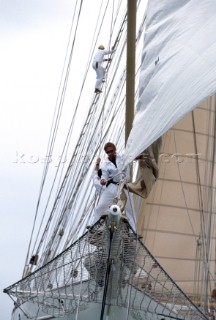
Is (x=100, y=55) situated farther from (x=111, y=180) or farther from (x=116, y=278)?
(x=116, y=278)

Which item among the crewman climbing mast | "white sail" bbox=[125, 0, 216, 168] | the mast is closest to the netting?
"white sail" bbox=[125, 0, 216, 168]

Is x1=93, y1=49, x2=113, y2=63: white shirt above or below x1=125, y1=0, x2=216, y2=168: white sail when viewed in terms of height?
above

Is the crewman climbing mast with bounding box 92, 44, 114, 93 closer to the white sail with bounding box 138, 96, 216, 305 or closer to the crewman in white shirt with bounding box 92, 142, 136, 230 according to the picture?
the white sail with bounding box 138, 96, 216, 305

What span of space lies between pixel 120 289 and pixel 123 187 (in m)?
1.17

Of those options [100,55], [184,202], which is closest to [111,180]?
[184,202]

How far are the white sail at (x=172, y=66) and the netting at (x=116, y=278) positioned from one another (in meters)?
1.01

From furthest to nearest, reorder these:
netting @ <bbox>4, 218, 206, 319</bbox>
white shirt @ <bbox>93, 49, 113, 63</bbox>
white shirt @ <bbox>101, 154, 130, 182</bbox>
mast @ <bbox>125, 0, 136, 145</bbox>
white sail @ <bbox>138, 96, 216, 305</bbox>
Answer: white shirt @ <bbox>93, 49, 113, 63</bbox>, white sail @ <bbox>138, 96, 216, 305</bbox>, mast @ <bbox>125, 0, 136, 145</bbox>, white shirt @ <bbox>101, 154, 130, 182</bbox>, netting @ <bbox>4, 218, 206, 319</bbox>

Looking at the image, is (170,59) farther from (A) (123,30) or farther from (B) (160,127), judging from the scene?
(A) (123,30)

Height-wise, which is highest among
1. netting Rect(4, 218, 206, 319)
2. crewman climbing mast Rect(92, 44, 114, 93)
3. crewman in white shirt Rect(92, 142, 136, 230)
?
crewman climbing mast Rect(92, 44, 114, 93)

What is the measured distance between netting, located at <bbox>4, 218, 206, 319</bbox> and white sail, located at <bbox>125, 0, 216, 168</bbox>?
1012 millimetres

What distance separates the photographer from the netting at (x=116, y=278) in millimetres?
12367

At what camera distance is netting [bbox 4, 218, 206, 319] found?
1237 cm

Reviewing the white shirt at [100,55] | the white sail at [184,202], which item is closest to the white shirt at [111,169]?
the white sail at [184,202]

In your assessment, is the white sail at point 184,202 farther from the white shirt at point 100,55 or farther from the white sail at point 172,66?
the white sail at point 172,66
